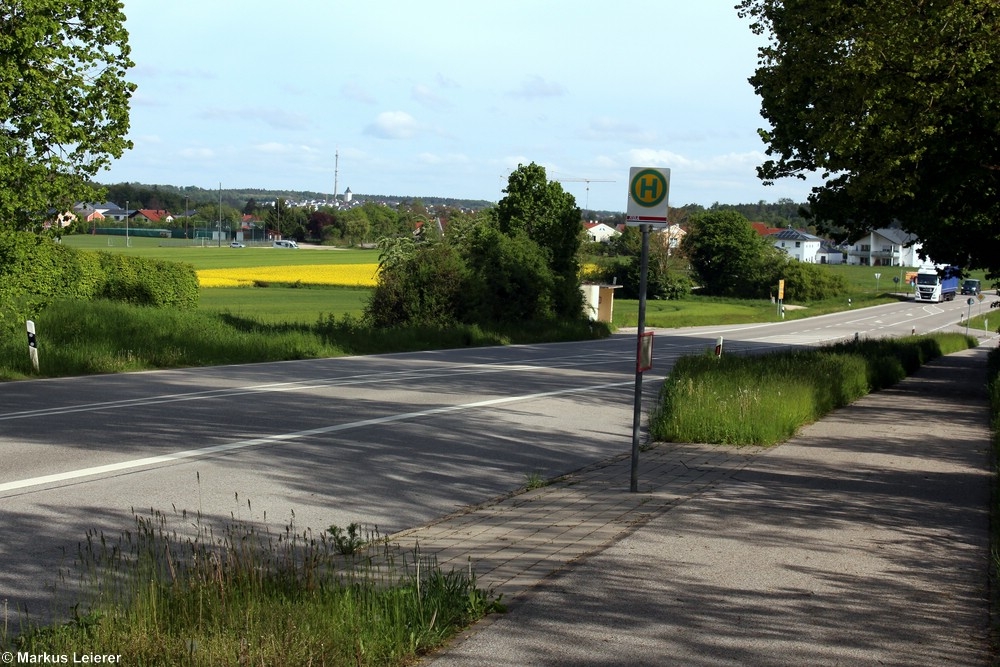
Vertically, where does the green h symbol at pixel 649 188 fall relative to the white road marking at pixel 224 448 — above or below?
above

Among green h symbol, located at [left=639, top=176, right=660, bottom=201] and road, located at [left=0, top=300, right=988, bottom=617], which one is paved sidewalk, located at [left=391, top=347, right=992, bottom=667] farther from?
green h symbol, located at [left=639, top=176, right=660, bottom=201]

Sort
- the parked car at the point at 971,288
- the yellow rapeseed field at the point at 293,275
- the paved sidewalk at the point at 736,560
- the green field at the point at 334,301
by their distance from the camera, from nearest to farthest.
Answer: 1. the paved sidewalk at the point at 736,560
2. the green field at the point at 334,301
3. the yellow rapeseed field at the point at 293,275
4. the parked car at the point at 971,288

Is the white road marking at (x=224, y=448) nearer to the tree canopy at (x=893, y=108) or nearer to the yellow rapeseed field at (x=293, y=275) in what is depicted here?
the tree canopy at (x=893, y=108)

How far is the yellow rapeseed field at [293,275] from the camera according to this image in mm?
79688

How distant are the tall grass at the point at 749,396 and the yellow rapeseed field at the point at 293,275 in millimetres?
60944

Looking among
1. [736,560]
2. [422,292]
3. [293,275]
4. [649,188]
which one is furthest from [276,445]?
[293,275]

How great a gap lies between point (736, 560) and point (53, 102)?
14.8 m

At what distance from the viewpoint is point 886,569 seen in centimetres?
702

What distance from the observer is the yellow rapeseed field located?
261 ft

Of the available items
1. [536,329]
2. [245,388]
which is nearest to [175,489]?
[245,388]

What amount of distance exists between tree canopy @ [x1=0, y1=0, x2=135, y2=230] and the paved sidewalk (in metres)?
11.3

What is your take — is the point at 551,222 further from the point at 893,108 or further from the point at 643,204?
the point at 643,204

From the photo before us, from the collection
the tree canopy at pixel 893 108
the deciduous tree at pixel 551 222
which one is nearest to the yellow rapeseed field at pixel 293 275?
the deciduous tree at pixel 551 222

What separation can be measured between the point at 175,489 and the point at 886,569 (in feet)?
18.6
